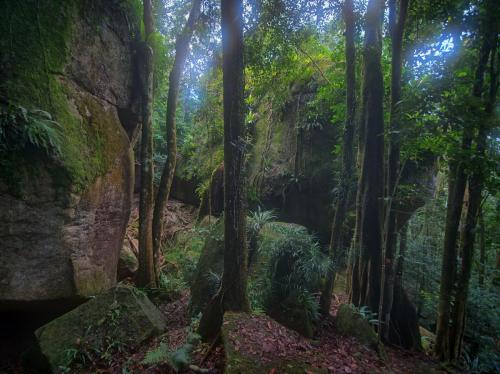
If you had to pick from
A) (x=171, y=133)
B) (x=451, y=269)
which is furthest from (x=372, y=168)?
(x=171, y=133)

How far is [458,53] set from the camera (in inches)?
215

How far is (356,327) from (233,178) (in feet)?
12.5

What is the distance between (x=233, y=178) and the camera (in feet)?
15.8

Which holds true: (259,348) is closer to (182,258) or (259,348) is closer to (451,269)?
(451,269)

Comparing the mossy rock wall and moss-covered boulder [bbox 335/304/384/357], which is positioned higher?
the mossy rock wall

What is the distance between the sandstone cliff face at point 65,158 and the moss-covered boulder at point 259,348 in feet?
11.5

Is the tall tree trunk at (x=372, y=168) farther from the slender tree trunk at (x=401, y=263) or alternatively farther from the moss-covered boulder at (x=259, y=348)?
the moss-covered boulder at (x=259, y=348)

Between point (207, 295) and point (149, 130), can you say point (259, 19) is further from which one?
point (207, 295)

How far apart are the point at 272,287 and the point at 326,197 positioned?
5.27m

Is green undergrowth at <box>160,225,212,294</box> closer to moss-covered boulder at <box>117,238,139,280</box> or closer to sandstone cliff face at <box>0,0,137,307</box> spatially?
moss-covered boulder at <box>117,238,139,280</box>

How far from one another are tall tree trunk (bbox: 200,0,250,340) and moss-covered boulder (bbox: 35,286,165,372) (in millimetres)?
1390

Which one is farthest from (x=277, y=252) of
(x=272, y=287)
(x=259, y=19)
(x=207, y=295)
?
(x=259, y=19)

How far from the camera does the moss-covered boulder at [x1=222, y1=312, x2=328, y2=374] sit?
12.4 feet

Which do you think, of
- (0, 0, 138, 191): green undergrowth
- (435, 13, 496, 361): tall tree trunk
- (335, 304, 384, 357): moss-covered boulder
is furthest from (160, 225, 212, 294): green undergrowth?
(435, 13, 496, 361): tall tree trunk
